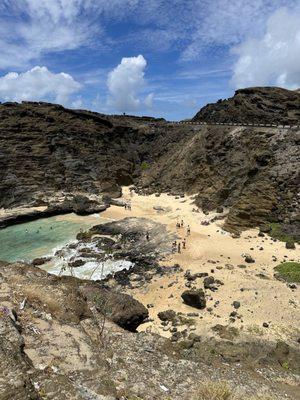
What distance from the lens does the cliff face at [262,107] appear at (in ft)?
211

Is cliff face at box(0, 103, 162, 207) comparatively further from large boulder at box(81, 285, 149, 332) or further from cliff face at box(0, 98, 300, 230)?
large boulder at box(81, 285, 149, 332)

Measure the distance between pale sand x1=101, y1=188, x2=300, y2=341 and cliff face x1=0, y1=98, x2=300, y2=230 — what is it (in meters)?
4.34

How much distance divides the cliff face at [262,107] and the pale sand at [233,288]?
2883 cm

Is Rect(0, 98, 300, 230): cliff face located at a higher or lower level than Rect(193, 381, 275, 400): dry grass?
higher

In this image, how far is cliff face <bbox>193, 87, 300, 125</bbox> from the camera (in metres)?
64.3

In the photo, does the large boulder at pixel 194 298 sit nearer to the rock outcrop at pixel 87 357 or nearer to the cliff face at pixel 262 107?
the rock outcrop at pixel 87 357

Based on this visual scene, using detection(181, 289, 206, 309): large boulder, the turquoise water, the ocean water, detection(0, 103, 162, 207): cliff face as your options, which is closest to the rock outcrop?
detection(181, 289, 206, 309): large boulder

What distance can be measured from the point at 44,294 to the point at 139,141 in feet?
219

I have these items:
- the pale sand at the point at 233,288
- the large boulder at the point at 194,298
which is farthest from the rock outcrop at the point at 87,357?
the large boulder at the point at 194,298

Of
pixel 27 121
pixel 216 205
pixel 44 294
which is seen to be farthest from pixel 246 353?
pixel 27 121

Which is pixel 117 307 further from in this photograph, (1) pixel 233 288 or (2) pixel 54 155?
(2) pixel 54 155

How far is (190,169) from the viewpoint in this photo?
6234cm

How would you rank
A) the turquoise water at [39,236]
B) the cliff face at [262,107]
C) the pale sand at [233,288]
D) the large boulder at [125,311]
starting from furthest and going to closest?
the cliff face at [262,107], the turquoise water at [39,236], the pale sand at [233,288], the large boulder at [125,311]

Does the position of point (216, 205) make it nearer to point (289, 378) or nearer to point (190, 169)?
point (190, 169)
